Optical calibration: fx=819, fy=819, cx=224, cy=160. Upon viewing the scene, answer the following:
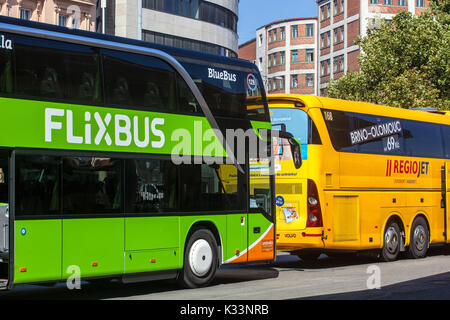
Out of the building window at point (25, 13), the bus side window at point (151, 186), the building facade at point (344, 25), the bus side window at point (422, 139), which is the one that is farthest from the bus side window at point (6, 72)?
the building facade at point (344, 25)

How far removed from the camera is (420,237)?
21.1 meters

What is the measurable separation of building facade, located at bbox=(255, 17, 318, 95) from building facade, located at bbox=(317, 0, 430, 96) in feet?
25.2

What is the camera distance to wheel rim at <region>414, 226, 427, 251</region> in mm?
20922

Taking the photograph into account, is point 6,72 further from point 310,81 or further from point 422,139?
point 310,81

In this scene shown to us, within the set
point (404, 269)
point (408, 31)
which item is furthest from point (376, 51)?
point (404, 269)

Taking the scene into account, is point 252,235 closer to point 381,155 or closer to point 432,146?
point 381,155

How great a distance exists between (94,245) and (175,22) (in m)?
40.2

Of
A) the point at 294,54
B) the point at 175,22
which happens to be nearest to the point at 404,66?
the point at 175,22

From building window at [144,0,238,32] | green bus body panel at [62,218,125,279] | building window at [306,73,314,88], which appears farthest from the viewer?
building window at [306,73,314,88]

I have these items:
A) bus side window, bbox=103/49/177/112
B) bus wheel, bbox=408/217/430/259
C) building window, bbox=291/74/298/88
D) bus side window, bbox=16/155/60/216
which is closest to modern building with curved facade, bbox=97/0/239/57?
bus wheel, bbox=408/217/430/259

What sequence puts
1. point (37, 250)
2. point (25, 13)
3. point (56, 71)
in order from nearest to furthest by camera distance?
point (37, 250) < point (56, 71) < point (25, 13)

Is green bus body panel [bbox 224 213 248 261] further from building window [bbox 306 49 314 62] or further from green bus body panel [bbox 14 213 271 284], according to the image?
building window [bbox 306 49 314 62]

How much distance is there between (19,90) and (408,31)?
36672 millimetres

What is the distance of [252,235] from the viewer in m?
15.2
